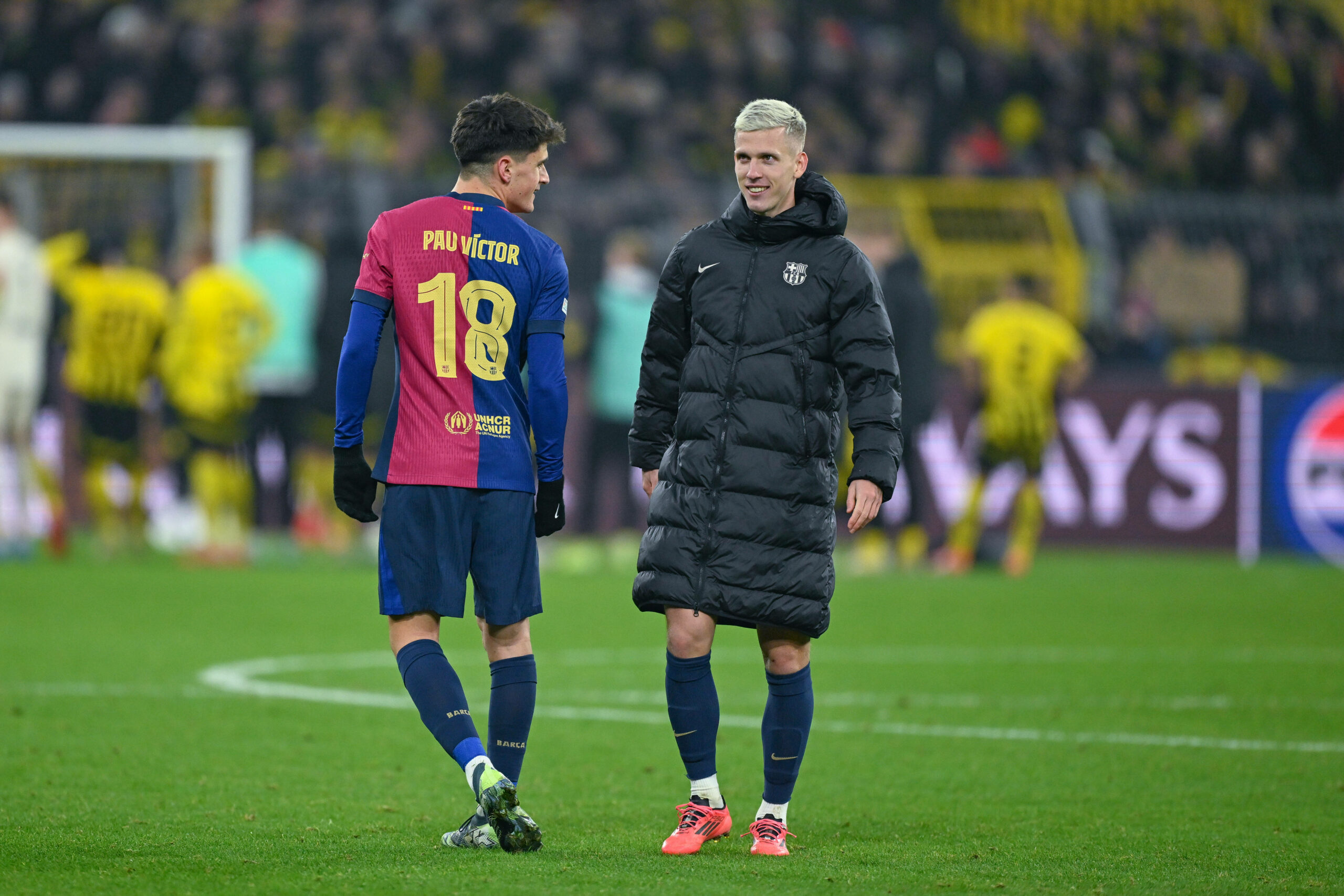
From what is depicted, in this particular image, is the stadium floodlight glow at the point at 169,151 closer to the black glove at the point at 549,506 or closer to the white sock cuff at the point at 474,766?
the black glove at the point at 549,506

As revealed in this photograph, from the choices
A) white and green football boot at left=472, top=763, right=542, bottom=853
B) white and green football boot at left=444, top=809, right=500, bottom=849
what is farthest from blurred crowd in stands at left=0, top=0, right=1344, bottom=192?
white and green football boot at left=472, top=763, right=542, bottom=853

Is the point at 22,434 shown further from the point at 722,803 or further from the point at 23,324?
the point at 722,803

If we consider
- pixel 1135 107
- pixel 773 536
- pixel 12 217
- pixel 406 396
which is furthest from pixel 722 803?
pixel 1135 107

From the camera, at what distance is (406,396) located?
4367mm

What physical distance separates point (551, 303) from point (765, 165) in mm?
617

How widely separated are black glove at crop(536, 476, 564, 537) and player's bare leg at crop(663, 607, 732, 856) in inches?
14.0

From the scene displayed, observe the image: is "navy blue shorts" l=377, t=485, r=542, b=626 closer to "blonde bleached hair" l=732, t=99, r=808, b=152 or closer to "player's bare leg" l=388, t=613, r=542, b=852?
"player's bare leg" l=388, t=613, r=542, b=852

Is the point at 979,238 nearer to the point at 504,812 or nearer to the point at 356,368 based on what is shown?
the point at 356,368

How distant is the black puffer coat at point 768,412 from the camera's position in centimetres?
429

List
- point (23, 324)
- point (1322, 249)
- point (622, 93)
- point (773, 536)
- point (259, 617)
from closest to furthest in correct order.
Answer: point (773, 536), point (259, 617), point (23, 324), point (1322, 249), point (622, 93)

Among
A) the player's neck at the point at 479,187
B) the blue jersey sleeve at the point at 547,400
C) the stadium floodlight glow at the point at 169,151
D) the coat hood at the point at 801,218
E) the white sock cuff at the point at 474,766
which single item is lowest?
the white sock cuff at the point at 474,766

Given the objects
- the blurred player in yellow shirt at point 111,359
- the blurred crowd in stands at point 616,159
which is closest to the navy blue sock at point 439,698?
the blurred crowd in stands at point 616,159

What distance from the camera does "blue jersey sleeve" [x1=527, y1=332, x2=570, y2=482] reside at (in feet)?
14.4

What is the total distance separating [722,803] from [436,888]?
975mm
